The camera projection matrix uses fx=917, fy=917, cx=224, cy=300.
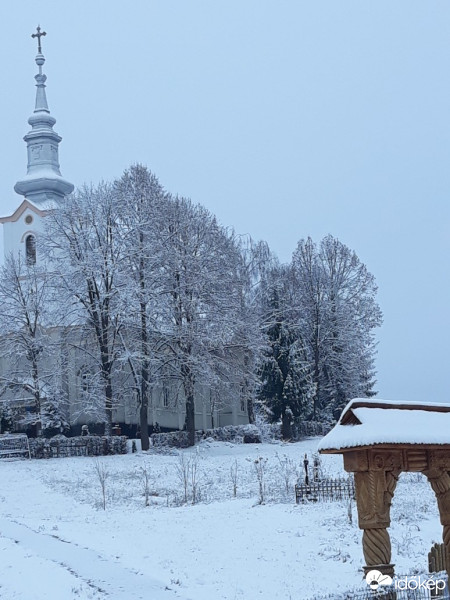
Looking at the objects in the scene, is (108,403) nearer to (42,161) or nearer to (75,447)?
(75,447)

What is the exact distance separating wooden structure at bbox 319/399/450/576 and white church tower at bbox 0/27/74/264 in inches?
1727

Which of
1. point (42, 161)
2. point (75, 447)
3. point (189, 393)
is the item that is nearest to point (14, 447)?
point (75, 447)

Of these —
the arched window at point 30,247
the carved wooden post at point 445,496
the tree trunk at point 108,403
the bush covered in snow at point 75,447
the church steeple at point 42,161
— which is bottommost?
the carved wooden post at point 445,496

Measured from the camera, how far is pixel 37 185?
55.9 meters

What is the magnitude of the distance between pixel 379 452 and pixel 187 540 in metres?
8.04

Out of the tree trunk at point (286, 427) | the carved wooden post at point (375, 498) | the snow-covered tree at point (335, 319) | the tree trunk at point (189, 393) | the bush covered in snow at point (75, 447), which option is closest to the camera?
the carved wooden post at point (375, 498)

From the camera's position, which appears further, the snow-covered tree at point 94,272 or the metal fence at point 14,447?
the snow-covered tree at point 94,272

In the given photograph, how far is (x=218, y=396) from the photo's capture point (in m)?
43.0

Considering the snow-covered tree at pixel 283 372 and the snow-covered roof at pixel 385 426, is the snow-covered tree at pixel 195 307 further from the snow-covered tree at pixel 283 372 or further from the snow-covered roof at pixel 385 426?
the snow-covered roof at pixel 385 426

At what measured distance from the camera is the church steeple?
184 feet

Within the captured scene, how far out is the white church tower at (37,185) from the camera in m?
54.6

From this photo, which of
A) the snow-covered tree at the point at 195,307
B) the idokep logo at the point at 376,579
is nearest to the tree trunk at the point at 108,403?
A: the snow-covered tree at the point at 195,307

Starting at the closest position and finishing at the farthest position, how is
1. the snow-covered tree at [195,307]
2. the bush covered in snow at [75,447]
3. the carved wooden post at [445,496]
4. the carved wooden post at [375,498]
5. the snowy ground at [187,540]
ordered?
1. the carved wooden post at [375,498]
2. the carved wooden post at [445,496]
3. the snowy ground at [187,540]
4. the bush covered in snow at [75,447]
5. the snow-covered tree at [195,307]

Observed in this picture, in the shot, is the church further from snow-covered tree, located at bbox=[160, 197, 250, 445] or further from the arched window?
snow-covered tree, located at bbox=[160, 197, 250, 445]
